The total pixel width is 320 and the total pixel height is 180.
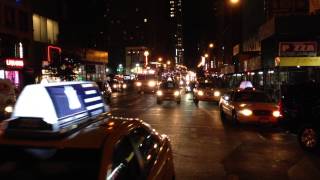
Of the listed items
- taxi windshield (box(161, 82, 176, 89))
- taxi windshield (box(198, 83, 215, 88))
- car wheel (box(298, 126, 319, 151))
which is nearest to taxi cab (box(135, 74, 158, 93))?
taxi windshield (box(161, 82, 176, 89))

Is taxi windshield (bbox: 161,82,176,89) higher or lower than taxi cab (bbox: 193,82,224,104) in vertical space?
higher

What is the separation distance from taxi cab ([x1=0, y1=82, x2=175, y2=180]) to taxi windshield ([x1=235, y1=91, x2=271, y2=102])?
13.8 meters

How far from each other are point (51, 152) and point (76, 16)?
208 ft

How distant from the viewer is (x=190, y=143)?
45.5ft

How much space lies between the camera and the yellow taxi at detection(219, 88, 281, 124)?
58.2 ft

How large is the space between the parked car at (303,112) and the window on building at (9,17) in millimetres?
33423

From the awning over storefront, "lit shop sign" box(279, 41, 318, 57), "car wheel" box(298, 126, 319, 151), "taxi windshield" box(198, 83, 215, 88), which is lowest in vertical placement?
"car wheel" box(298, 126, 319, 151)

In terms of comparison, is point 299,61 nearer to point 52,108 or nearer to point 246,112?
point 246,112

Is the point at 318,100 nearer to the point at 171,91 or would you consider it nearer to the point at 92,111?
the point at 92,111

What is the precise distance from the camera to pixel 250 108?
58.7 feet

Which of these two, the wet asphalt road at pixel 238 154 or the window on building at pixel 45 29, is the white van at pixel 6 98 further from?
the window on building at pixel 45 29

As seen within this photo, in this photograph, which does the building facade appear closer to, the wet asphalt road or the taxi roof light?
the wet asphalt road

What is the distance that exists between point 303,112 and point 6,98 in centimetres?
1417

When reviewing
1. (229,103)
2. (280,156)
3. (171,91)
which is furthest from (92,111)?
(171,91)
